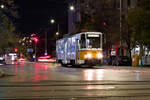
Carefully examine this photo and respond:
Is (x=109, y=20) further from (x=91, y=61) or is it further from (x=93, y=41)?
(x=91, y=61)

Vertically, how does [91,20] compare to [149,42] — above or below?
above

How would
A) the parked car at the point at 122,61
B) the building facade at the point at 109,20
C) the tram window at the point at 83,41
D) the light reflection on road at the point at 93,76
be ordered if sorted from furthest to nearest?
the building facade at the point at 109,20 < the parked car at the point at 122,61 < the tram window at the point at 83,41 < the light reflection on road at the point at 93,76

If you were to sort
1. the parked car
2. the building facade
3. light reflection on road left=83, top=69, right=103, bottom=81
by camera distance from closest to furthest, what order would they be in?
light reflection on road left=83, top=69, right=103, bottom=81
the parked car
the building facade

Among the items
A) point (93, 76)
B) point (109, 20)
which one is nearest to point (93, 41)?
point (93, 76)

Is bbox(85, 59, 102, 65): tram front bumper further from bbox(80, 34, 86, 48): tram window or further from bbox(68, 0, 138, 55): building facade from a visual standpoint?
bbox(68, 0, 138, 55): building facade

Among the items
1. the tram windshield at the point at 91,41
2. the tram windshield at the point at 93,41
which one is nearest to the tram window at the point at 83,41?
the tram windshield at the point at 91,41

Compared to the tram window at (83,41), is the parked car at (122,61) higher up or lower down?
lower down

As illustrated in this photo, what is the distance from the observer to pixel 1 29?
29.6 m

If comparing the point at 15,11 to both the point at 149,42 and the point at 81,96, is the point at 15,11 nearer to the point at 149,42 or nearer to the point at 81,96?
the point at 81,96

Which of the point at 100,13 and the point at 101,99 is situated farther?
the point at 100,13

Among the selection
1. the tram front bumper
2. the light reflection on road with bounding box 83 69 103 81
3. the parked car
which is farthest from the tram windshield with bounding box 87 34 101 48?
the parked car

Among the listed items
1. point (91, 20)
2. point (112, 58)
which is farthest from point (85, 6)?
point (112, 58)

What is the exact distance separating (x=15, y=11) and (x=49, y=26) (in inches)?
3955

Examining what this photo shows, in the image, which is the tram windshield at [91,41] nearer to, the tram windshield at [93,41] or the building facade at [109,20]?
the tram windshield at [93,41]
